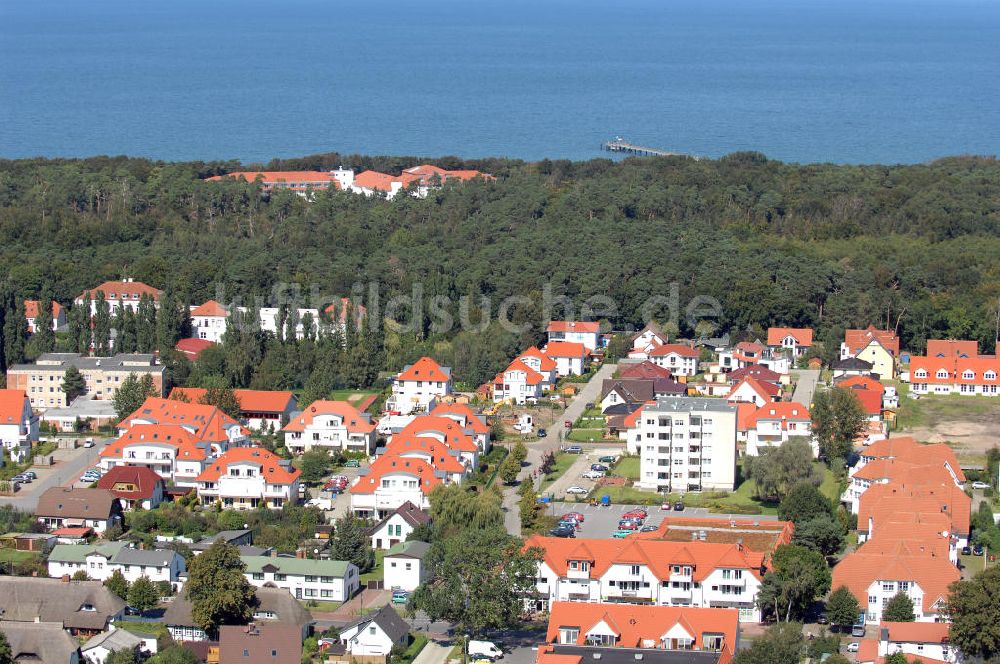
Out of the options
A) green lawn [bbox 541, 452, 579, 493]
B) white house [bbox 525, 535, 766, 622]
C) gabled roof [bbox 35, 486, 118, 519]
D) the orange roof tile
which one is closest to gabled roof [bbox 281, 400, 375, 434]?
green lawn [bbox 541, 452, 579, 493]

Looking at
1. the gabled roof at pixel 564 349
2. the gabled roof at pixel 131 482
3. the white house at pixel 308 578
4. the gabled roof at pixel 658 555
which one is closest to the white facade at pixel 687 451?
the gabled roof at pixel 658 555

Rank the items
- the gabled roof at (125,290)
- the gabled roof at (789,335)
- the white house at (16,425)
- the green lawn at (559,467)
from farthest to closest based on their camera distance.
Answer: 1. the gabled roof at (125,290)
2. the gabled roof at (789,335)
3. the white house at (16,425)
4. the green lawn at (559,467)

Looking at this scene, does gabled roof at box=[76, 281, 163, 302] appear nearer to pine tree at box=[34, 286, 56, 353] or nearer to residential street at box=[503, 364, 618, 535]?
pine tree at box=[34, 286, 56, 353]

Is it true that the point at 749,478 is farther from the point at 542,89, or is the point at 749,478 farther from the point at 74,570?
the point at 542,89

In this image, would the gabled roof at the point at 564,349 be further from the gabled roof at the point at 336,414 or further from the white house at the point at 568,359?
the gabled roof at the point at 336,414

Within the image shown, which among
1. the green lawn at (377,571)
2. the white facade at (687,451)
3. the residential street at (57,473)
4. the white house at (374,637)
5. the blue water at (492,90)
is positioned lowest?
the white house at (374,637)

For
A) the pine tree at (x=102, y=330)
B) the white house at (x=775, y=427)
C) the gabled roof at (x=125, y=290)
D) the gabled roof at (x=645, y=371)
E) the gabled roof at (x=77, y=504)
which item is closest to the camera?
the gabled roof at (x=77, y=504)

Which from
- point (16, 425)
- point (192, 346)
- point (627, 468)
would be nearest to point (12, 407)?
point (16, 425)

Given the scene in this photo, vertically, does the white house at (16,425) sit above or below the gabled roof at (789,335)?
below
